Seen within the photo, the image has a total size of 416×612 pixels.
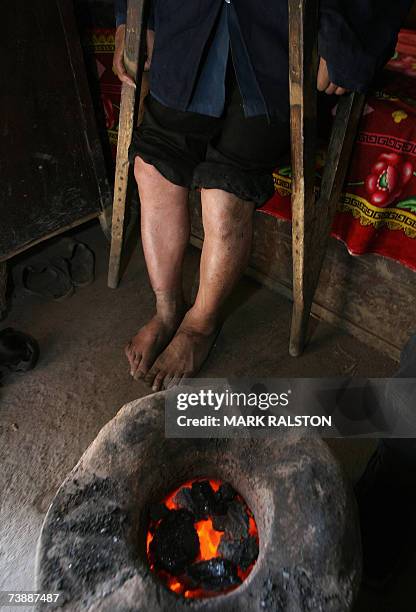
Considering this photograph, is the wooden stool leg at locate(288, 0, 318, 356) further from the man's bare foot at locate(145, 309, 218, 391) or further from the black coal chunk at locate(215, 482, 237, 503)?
the black coal chunk at locate(215, 482, 237, 503)

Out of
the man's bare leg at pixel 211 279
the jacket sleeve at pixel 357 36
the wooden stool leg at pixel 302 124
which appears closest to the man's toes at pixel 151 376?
the man's bare leg at pixel 211 279

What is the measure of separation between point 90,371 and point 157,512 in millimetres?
848

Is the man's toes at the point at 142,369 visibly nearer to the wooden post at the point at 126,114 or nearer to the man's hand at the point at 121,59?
the wooden post at the point at 126,114

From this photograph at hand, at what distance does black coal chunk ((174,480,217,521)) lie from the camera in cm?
99

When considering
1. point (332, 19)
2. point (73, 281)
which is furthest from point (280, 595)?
point (73, 281)

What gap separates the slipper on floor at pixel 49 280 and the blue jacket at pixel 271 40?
3.10 feet

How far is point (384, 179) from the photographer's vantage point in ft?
4.36

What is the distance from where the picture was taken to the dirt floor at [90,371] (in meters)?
1.38

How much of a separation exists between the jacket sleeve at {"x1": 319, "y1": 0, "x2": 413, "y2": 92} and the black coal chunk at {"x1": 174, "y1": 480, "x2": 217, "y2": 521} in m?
0.97

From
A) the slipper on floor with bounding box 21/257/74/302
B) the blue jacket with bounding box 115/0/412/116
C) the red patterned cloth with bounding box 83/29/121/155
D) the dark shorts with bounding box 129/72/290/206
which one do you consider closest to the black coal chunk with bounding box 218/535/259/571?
the dark shorts with bounding box 129/72/290/206

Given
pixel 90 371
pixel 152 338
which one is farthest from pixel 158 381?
pixel 90 371

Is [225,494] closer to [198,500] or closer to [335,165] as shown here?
[198,500]

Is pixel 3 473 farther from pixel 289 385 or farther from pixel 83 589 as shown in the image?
pixel 289 385

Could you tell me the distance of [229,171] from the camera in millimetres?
1291
